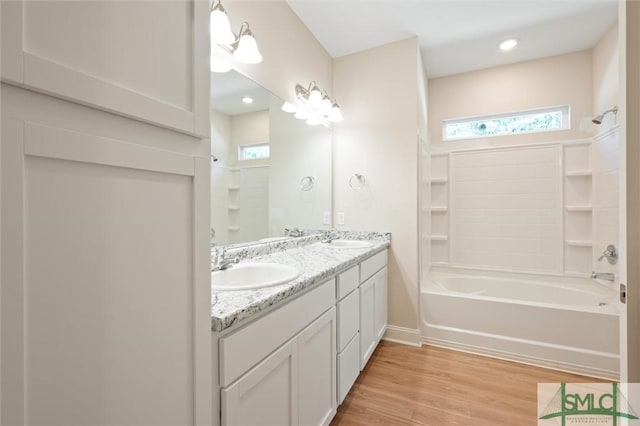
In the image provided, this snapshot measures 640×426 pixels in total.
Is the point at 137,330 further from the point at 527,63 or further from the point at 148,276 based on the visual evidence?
the point at 527,63

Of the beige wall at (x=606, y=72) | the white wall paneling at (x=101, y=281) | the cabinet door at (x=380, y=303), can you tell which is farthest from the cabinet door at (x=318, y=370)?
the beige wall at (x=606, y=72)

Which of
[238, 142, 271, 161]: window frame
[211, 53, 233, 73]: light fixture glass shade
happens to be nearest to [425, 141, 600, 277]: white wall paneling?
[238, 142, 271, 161]: window frame

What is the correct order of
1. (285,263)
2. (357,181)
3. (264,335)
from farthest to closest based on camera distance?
(357,181)
(285,263)
(264,335)

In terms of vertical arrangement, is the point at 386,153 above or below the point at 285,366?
A: above

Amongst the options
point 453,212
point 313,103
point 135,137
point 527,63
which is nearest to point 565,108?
point 527,63

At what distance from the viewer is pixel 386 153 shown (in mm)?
2605

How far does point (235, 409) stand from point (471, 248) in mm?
3114

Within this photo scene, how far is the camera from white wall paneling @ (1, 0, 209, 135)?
0.40m

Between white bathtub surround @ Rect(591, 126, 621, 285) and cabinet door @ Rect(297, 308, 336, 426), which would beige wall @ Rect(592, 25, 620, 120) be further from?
cabinet door @ Rect(297, 308, 336, 426)

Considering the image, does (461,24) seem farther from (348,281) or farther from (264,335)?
(264,335)

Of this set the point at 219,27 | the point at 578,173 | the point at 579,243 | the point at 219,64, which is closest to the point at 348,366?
the point at 219,64

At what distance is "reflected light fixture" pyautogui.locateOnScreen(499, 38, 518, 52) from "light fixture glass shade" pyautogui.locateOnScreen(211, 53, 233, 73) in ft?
8.48

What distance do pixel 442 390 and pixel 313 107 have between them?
7.72 ft
